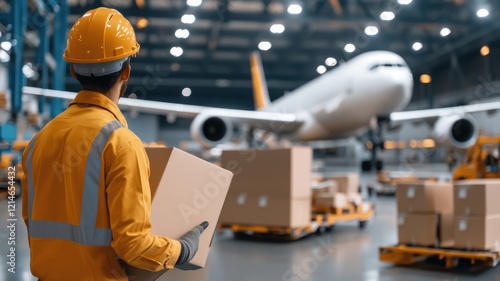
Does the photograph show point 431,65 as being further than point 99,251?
Yes

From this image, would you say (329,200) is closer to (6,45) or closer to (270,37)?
(6,45)

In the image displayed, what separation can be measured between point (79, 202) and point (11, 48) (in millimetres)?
9429

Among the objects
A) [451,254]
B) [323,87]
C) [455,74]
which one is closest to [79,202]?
[451,254]

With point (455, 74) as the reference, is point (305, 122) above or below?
below

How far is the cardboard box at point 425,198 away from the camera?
16.9ft

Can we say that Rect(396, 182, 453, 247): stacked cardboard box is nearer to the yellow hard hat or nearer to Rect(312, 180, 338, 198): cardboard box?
Rect(312, 180, 338, 198): cardboard box

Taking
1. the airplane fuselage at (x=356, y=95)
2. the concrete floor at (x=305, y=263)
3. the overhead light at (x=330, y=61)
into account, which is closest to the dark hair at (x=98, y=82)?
the concrete floor at (x=305, y=263)

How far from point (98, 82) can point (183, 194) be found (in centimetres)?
48

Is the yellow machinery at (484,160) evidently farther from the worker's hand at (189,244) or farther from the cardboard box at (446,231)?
the worker's hand at (189,244)

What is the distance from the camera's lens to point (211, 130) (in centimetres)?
1462

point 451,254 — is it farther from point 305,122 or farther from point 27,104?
point 305,122

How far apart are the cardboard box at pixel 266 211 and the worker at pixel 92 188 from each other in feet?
15.8

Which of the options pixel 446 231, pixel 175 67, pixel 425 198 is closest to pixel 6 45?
pixel 425 198

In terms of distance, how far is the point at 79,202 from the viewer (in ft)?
4.61
